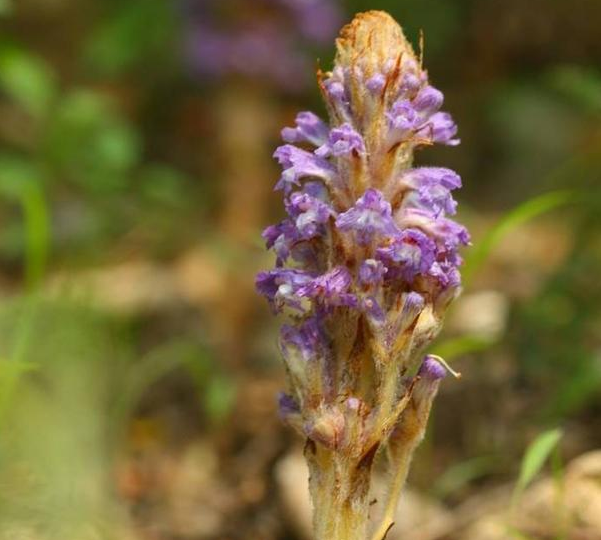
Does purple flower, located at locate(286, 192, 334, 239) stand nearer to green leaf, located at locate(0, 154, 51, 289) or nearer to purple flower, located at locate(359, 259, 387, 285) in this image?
purple flower, located at locate(359, 259, 387, 285)

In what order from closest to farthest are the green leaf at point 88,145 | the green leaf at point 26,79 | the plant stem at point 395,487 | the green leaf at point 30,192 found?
the plant stem at point 395,487, the green leaf at point 30,192, the green leaf at point 26,79, the green leaf at point 88,145

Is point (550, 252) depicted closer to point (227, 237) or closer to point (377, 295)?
point (227, 237)

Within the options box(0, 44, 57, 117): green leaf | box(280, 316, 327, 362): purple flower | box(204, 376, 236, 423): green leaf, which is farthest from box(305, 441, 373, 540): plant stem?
box(0, 44, 57, 117): green leaf

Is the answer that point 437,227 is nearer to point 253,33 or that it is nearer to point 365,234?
point 365,234

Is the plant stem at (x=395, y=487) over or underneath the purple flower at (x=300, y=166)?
underneath

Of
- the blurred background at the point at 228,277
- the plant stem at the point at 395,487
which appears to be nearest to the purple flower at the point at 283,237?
the plant stem at the point at 395,487

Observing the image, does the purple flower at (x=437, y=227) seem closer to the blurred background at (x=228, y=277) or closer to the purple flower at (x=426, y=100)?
Answer: the purple flower at (x=426, y=100)
